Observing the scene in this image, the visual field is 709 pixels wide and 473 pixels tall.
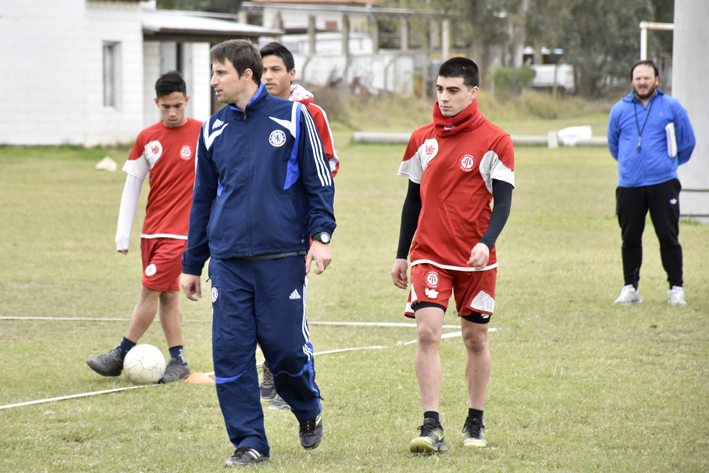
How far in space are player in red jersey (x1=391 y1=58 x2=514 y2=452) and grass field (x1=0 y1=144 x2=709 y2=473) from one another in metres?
0.47

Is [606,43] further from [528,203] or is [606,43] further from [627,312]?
[627,312]

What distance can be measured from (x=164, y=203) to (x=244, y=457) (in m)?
2.47

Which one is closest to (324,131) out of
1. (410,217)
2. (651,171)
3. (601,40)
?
(410,217)

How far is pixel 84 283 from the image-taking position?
392 inches

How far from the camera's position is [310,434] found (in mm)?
4613

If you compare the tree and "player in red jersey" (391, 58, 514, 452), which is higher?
the tree

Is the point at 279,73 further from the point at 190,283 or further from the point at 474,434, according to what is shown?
the point at 474,434

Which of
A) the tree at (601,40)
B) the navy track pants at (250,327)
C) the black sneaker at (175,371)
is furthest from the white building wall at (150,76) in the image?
the tree at (601,40)

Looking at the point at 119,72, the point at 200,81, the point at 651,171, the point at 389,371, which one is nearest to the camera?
the point at 389,371

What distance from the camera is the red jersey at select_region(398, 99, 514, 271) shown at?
4.68 metres

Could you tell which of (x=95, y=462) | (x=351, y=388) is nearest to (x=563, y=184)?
(x=351, y=388)

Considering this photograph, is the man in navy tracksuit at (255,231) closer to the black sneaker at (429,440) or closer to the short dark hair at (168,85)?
the black sneaker at (429,440)

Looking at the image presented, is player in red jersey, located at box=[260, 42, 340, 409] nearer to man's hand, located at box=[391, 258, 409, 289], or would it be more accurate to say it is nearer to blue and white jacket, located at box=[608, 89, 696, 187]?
man's hand, located at box=[391, 258, 409, 289]

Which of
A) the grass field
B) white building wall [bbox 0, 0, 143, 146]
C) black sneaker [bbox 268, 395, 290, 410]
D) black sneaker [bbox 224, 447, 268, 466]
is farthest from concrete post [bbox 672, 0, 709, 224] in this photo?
white building wall [bbox 0, 0, 143, 146]
